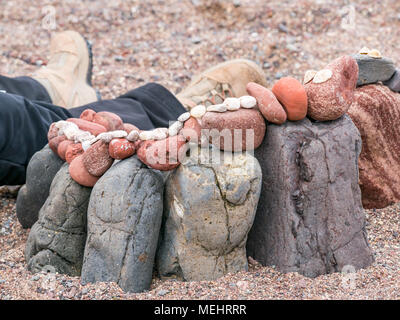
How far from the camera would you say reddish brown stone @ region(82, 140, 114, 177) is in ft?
8.47

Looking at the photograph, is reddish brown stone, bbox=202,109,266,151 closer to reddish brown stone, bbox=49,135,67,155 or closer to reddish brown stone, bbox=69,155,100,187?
reddish brown stone, bbox=69,155,100,187

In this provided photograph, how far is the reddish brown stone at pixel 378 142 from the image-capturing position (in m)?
3.09

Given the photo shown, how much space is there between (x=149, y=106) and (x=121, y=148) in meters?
1.77

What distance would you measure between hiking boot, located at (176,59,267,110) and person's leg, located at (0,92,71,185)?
1334mm

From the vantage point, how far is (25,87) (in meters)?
4.29

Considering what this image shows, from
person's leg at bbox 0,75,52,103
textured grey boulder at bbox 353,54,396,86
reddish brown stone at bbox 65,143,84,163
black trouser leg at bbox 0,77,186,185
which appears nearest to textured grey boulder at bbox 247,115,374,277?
textured grey boulder at bbox 353,54,396,86

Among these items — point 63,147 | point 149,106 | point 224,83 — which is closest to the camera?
point 63,147

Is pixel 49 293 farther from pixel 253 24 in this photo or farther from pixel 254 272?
pixel 253 24

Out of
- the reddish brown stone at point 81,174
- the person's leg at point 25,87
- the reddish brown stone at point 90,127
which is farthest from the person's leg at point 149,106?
the reddish brown stone at point 81,174

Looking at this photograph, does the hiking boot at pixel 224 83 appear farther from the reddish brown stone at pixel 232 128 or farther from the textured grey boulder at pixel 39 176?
the reddish brown stone at pixel 232 128

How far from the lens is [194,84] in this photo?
4.54 meters

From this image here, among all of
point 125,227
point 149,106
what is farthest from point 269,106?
point 149,106

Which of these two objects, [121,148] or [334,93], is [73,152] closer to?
[121,148]

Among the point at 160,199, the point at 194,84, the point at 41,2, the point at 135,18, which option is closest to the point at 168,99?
the point at 194,84
